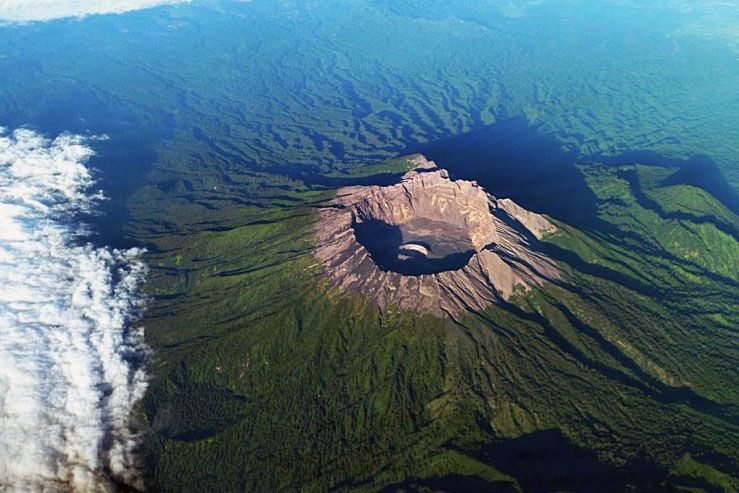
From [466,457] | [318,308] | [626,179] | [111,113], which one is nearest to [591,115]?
[626,179]

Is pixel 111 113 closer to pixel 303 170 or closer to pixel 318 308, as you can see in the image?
pixel 303 170

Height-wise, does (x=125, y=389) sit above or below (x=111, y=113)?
below

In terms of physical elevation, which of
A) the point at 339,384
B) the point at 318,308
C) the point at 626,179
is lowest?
the point at 339,384

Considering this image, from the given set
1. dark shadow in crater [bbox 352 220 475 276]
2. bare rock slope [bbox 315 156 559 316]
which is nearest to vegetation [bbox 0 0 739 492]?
bare rock slope [bbox 315 156 559 316]

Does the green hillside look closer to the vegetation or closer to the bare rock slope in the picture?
the vegetation

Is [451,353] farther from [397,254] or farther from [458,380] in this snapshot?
[397,254]

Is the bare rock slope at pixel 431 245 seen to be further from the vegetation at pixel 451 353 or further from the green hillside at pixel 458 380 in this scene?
the vegetation at pixel 451 353
